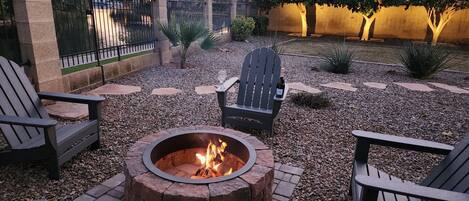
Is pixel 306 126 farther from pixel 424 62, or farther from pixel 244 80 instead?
pixel 424 62

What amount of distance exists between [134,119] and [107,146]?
0.84 m

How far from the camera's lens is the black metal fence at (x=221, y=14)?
447 inches

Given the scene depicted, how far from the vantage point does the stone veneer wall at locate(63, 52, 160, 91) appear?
195 inches

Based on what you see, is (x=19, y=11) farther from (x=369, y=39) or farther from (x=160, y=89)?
(x=369, y=39)

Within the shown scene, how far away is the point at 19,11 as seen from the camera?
12.7ft

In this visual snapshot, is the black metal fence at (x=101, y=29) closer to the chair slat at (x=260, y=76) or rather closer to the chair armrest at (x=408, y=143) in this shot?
the chair slat at (x=260, y=76)

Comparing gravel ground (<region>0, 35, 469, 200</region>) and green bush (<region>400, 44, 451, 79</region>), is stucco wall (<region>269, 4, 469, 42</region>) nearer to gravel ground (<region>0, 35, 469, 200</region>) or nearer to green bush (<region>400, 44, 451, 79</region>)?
gravel ground (<region>0, 35, 469, 200</region>)

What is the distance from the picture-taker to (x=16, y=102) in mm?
2848

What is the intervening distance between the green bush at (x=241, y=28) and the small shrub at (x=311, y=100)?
24.3ft

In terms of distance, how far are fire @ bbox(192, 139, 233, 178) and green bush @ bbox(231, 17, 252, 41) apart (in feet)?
32.5

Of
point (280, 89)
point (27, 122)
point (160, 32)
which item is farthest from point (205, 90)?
point (27, 122)

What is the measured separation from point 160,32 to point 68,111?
11.6 feet

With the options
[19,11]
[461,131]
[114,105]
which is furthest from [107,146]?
[461,131]

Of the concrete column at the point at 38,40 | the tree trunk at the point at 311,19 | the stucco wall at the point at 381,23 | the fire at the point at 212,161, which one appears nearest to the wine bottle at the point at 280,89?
the fire at the point at 212,161
